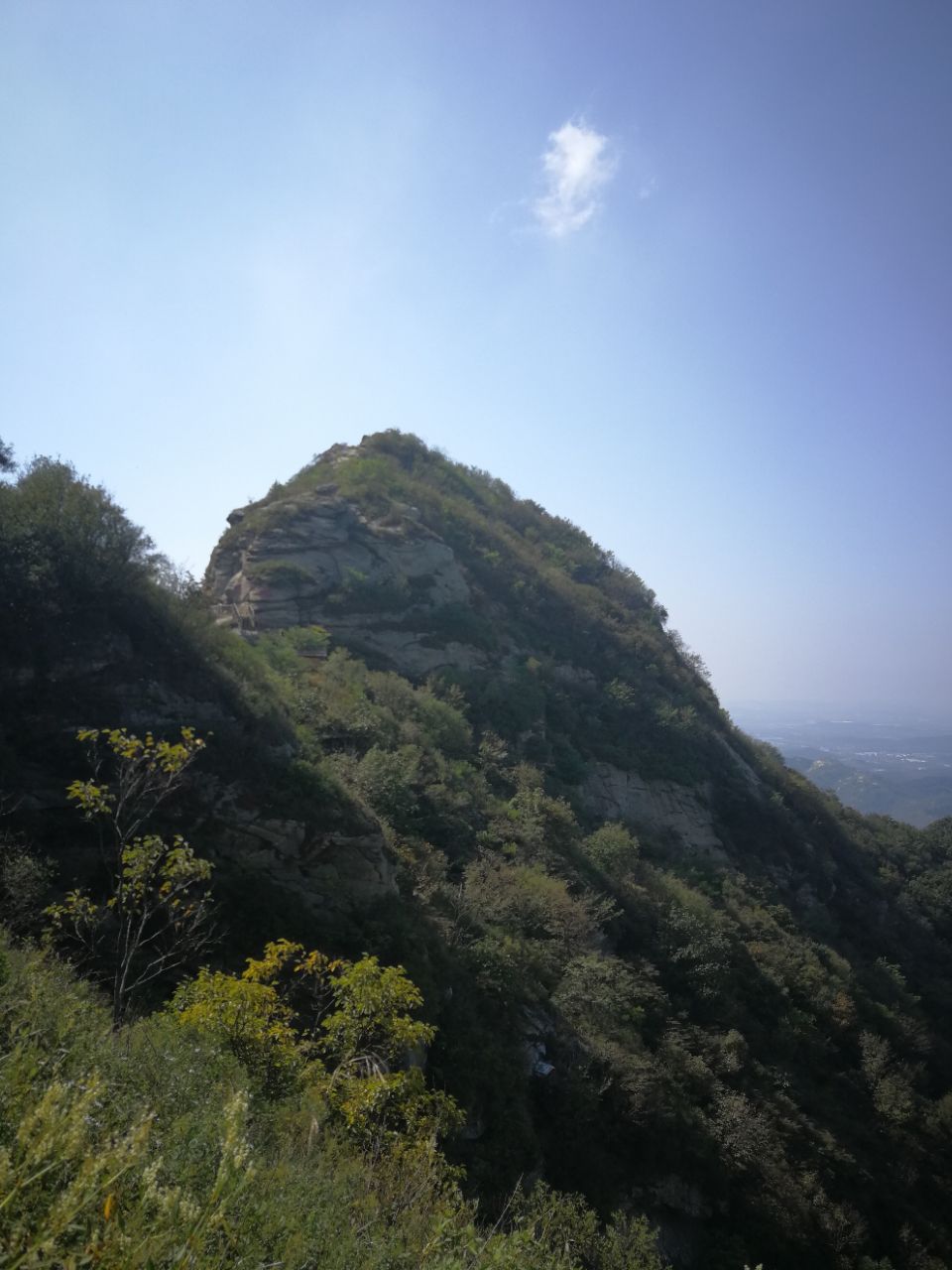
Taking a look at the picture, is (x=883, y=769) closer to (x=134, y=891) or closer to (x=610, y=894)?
(x=610, y=894)

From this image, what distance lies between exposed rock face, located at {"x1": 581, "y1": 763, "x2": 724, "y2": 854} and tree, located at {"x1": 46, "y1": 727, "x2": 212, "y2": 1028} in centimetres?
1646

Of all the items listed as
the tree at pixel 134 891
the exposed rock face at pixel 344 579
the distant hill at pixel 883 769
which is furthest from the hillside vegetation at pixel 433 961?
the distant hill at pixel 883 769

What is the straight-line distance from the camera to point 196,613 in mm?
14227

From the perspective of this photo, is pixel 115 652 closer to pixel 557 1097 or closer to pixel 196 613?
pixel 196 613

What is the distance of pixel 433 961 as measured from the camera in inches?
438

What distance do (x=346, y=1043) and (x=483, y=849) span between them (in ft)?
34.8

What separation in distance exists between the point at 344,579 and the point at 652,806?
49.6 feet

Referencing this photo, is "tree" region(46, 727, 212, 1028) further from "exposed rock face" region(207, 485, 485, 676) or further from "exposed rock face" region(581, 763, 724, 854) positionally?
"exposed rock face" region(581, 763, 724, 854)

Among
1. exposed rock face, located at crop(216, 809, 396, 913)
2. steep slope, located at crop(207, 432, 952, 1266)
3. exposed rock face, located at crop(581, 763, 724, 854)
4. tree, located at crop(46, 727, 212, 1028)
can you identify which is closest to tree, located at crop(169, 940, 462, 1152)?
tree, located at crop(46, 727, 212, 1028)

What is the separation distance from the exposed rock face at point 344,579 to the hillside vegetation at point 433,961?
157mm

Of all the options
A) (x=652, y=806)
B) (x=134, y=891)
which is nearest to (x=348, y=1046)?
(x=134, y=891)

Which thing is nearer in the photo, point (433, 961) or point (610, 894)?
point (433, 961)

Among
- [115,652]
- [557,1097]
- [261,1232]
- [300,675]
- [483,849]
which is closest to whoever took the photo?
[261,1232]

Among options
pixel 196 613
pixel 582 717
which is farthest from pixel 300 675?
pixel 582 717
